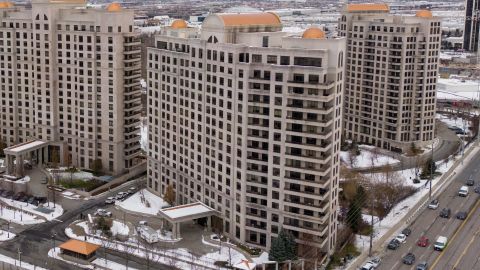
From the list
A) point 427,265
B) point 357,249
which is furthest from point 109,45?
point 427,265

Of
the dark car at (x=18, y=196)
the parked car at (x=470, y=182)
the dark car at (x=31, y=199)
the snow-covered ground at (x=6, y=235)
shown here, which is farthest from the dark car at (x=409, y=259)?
the dark car at (x=18, y=196)

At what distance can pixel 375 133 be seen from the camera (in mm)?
133250

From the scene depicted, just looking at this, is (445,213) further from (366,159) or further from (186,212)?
(186,212)

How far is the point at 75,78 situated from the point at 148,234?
1540 inches

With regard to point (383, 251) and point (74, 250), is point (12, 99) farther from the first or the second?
point (383, 251)

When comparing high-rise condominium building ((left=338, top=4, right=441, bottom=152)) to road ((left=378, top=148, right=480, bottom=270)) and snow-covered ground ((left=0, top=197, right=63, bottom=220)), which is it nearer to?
road ((left=378, top=148, right=480, bottom=270))

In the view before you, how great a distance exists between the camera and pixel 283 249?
2808 inches

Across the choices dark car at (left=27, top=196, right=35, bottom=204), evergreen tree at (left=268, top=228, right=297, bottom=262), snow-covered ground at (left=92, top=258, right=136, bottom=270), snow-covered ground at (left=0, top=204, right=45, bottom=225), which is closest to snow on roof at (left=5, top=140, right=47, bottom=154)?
dark car at (left=27, top=196, right=35, bottom=204)

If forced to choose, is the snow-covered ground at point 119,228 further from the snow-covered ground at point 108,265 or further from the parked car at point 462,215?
the parked car at point 462,215

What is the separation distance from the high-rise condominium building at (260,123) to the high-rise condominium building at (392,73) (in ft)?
158

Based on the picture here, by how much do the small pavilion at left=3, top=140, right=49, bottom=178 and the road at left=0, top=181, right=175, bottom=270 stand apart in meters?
19.3

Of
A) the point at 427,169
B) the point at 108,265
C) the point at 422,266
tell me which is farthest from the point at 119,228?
the point at 427,169

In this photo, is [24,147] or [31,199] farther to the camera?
[24,147]

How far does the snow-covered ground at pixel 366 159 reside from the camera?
120 metres
